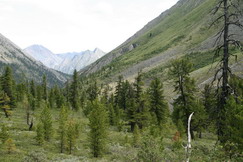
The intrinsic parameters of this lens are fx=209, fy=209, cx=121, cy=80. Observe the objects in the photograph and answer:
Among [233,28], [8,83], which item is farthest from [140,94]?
[233,28]

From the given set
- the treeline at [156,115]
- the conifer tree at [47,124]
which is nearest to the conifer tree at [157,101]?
the treeline at [156,115]

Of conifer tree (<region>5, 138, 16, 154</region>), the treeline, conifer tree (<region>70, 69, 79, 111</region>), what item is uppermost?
conifer tree (<region>70, 69, 79, 111</region>)

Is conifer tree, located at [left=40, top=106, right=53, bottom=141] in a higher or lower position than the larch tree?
lower

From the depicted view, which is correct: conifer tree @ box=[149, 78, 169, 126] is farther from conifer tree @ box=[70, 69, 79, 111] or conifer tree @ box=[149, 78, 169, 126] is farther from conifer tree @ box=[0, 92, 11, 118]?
conifer tree @ box=[70, 69, 79, 111]

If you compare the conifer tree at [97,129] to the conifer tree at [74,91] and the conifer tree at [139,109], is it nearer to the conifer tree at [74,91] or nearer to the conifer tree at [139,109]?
the conifer tree at [139,109]

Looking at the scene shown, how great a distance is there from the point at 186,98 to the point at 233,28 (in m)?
141

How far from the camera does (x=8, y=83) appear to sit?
59719 mm

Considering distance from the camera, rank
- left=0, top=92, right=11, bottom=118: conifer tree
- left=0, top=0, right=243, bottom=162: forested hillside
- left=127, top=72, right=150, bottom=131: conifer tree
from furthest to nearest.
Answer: left=0, top=92, right=11, bottom=118: conifer tree, left=127, top=72, right=150, bottom=131: conifer tree, left=0, top=0, right=243, bottom=162: forested hillside

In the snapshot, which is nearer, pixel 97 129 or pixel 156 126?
pixel 97 129

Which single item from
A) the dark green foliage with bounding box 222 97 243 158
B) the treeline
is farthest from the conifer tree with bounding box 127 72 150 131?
the dark green foliage with bounding box 222 97 243 158

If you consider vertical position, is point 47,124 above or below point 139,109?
below

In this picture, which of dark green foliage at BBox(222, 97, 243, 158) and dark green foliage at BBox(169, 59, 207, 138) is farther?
dark green foliage at BBox(169, 59, 207, 138)

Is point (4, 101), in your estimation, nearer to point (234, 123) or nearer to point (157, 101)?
point (157, 101)

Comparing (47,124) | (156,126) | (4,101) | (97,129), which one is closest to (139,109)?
(156,126)
